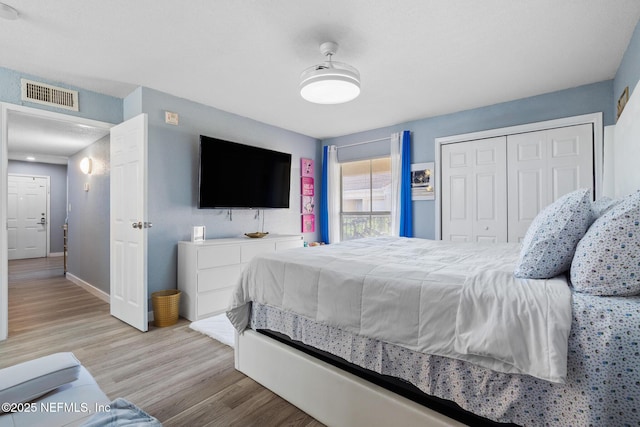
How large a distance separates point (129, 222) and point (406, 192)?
3617 millimetres

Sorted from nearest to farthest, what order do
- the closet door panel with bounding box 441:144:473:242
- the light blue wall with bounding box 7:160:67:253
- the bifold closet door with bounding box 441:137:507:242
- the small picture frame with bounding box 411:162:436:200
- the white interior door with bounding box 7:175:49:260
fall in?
the bifold closet door with bounding box 441:137:507:242 → the closet door panel with bounding box 441:144:473:242 → the small picture frame with bounding box 411:162:436:200 → the white interior door with bounding box 7:175:49:260 → the light blue wall with bounding box 7:160:67:253

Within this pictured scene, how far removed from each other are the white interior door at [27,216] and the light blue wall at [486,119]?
7.83m

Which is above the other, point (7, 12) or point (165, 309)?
point (7, 12)

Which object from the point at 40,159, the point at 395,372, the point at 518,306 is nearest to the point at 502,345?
the point at 518,306

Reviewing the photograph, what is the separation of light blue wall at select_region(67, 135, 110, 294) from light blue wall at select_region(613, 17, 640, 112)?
5.54 meters

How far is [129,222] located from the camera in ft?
10.3

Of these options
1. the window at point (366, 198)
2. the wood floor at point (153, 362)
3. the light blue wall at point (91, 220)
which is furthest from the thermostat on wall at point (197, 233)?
the window at point (366, 198)

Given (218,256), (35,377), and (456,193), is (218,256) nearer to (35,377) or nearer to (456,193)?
(35,377)

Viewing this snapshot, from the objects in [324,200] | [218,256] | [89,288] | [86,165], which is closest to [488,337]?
[218,256]

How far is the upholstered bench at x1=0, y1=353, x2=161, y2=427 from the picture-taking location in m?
0.89

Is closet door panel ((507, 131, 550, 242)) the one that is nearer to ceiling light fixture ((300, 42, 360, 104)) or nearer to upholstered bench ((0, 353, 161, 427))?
ceiling light fixture ((300, 42, 360, 104))

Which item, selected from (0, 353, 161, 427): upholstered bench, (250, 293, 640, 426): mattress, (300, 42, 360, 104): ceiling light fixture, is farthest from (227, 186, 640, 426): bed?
(300, 42, 360, 104): ceiling light fixture

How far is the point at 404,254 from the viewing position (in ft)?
6.98

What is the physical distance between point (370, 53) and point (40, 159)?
801 cm
